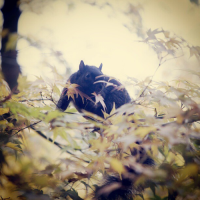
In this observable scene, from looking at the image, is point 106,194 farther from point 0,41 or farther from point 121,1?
point 121,1

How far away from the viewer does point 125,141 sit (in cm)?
42

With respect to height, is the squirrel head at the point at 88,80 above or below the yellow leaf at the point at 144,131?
below

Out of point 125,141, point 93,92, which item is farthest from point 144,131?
point 93,92

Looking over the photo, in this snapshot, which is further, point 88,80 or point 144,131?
point 88,80

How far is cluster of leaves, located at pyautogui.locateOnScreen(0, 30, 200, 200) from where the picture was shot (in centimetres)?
45

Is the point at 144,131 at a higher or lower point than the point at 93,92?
higher

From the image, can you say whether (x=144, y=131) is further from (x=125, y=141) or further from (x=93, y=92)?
(x=93, y=92)

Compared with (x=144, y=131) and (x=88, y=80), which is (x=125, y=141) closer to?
(x=144, y=131)

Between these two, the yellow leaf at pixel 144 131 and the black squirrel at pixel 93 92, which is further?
the black squirrel at pixel 93 92

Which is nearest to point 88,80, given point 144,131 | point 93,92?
point 93,92

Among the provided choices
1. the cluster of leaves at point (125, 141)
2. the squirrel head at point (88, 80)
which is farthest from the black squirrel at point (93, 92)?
the cluster of leaves at point (125, 141)

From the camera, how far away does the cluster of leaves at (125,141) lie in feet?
1.49

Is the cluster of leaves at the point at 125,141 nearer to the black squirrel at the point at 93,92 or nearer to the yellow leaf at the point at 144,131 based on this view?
the yellow leaf at the point at 144,131

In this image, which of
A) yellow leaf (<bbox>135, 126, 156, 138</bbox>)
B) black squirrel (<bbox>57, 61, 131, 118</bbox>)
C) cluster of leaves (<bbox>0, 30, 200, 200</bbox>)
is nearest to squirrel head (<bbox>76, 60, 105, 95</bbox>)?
black squirrel (<bbox>57, 61, 131, 118</bbox>)
